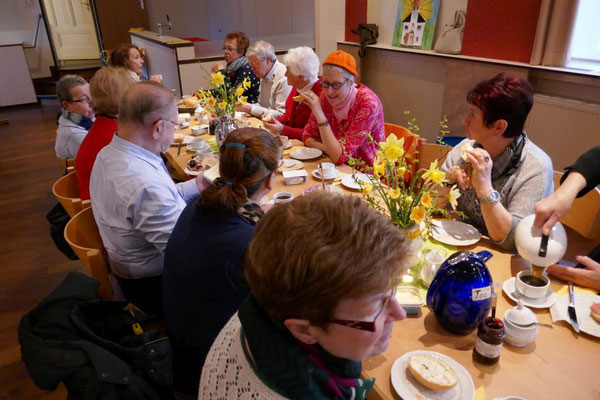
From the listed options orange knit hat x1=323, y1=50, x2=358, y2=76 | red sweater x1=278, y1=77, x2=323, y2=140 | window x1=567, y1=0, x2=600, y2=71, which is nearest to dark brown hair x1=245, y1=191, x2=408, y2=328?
orange knit hat x1=323, y1=50, x2=358, y2=76

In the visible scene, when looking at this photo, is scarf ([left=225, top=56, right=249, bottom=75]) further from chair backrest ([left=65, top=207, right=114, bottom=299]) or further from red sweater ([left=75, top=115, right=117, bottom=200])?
chair backrest ([left=65, top=207, right=114, bottom=299])

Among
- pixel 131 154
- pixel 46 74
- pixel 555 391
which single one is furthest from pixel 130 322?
pixel 46 74

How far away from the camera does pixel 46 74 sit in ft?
28.3

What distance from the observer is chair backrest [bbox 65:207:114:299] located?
1.52 meters

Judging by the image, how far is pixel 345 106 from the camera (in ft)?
8.83

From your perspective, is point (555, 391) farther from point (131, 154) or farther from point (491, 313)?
point (131, 154)

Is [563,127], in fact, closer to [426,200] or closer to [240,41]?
[426,200]

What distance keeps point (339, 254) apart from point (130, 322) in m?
1.01

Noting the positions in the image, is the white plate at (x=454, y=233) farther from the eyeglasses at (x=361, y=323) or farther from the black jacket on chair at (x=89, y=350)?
the black jacket on chair at (x=89, y=350)

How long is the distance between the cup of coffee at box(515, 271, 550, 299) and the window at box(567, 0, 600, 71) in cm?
263

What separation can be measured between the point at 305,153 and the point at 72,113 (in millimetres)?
1841

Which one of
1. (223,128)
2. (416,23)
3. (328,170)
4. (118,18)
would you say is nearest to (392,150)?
(328,170)

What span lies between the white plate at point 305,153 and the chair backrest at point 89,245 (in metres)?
1.24

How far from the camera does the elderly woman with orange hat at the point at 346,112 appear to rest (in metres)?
2.56
